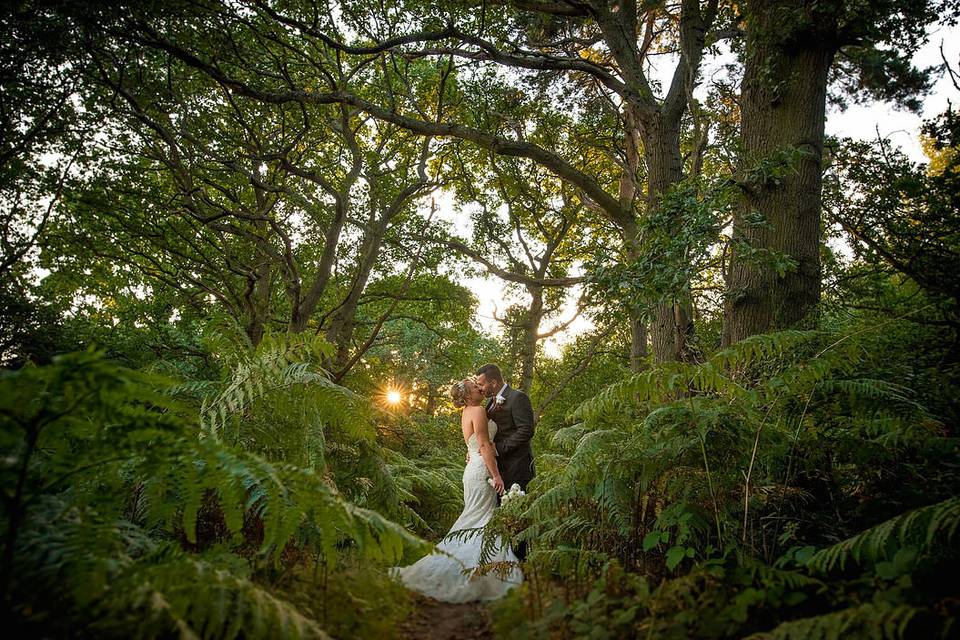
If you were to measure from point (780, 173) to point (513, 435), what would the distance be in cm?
417

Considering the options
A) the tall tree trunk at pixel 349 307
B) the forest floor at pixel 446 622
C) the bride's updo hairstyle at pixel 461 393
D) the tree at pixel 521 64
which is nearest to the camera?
the forest floor at pixel 446 622

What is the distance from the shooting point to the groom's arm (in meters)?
6.01

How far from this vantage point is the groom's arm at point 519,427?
601 centimetres

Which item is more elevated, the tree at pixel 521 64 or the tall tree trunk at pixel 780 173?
the tree at pixel 521 64

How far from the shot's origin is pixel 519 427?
6047 mm

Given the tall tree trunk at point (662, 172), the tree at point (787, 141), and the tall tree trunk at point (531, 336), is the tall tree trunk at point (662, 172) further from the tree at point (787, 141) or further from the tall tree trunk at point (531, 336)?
the tall tree trunk at point (531, 336)

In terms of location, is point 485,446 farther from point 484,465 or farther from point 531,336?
point 531,336

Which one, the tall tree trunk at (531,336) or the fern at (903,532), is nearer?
the fern at (903,532)

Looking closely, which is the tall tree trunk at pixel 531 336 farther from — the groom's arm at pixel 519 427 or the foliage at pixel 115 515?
the foliage at pixel 115 515

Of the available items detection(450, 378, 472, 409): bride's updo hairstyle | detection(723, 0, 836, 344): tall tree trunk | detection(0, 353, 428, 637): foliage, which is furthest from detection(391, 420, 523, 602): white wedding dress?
detection(723, 0, 836, 344): tall tree trunk

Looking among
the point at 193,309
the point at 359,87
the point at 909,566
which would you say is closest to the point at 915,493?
the point at 909,566

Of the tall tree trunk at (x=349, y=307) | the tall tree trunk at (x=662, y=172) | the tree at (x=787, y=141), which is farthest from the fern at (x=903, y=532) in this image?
the tall tree trunk at (x=349, y=307)

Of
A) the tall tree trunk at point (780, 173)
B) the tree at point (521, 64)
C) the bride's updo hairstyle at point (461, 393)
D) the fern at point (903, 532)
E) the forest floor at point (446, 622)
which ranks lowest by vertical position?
the forest floor at point (446, 622)

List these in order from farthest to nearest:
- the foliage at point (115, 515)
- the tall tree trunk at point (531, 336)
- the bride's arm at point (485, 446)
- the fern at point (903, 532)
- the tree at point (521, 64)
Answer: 1. the tall tree trunk at point (531, 336)
2. the tree at point (521, 64)
3. the bride's arm at point (485, 446)
4. the fern at point (903, 532)
5. the foliage at point (115, 515)
